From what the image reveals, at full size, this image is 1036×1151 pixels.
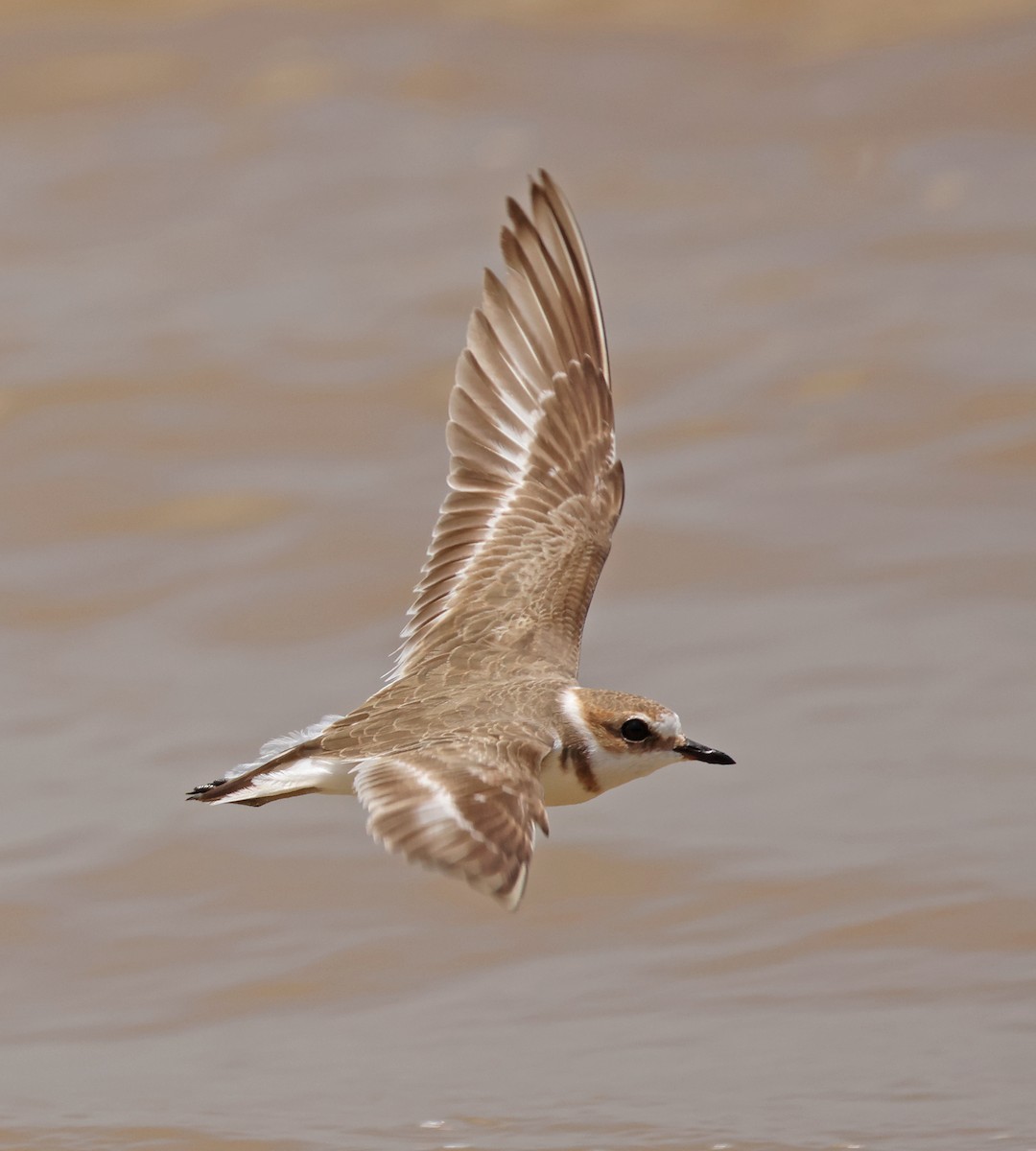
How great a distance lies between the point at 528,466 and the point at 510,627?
818mm

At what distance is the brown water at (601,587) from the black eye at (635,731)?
1334 mm

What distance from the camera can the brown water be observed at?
24.7ft

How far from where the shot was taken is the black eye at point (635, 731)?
661 centimetres

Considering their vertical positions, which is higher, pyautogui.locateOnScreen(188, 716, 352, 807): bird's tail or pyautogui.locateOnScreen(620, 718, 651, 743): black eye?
pyautogui.locateOnScreen(620, 718, 651, 743): black eye

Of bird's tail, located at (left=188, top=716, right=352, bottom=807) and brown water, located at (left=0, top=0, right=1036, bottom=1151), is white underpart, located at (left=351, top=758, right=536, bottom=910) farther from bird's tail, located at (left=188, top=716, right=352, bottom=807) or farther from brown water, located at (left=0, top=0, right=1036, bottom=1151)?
brown water, located at (left=0, top=0, right=1036, bottom=1151)

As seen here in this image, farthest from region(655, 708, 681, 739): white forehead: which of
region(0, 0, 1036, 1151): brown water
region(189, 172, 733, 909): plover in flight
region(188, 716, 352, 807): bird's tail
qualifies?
region(0, 0, 1036, 1151): brown water

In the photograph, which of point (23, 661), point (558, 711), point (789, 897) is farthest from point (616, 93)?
point (558, 711)

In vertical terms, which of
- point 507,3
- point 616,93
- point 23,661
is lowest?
point 23,661

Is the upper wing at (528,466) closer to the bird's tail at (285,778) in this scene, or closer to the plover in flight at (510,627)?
the plover in flight at (510,627)

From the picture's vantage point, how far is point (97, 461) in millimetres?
11195

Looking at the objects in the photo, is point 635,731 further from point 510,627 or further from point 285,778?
point 285,778

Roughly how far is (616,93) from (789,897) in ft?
24.6

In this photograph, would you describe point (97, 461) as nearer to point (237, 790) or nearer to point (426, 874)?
point (426, 874)

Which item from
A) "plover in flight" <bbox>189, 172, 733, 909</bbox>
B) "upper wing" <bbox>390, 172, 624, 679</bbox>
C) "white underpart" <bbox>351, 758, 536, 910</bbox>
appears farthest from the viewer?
Answer: "upper wing" <bbox>390, 172, 624, 679</bbox>
